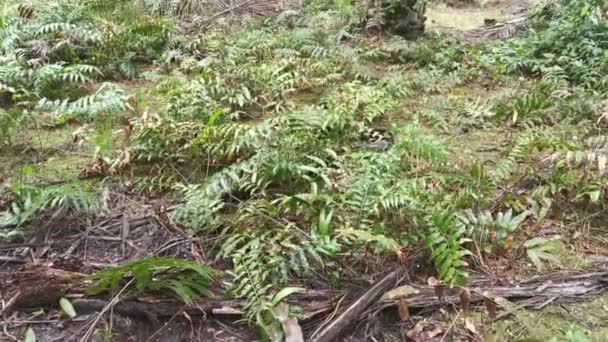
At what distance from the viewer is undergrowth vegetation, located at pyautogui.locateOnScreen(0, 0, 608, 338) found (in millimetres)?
2762

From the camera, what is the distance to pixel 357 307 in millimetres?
2465

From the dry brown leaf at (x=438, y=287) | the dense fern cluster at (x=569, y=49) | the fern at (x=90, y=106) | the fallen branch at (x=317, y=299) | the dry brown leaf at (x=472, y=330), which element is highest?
the dense fern cluster at (x=569, y=49)

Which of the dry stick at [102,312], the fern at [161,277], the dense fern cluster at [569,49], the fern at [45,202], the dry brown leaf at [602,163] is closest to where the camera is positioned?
the dry stick at [102,312]

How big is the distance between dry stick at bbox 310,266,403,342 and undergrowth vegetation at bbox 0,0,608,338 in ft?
0.44

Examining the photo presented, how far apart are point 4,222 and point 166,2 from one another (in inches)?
174

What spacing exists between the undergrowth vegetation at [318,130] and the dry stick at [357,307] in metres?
0.13

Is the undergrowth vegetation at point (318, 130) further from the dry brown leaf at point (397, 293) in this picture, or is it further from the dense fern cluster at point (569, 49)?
the dry brown leaf at point (397, 293)

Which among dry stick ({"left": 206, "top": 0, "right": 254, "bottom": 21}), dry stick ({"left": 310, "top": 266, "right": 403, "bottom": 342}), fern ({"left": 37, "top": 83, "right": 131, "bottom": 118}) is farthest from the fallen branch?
dry stick ({"left": 206, "top": 0, "right": 254, "bottom": 21})

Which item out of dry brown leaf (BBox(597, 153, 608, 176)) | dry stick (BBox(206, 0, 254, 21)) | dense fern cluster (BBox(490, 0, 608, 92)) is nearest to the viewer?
dry brown leaf (BBox(597, 153, 608, 176))

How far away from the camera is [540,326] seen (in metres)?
2.49

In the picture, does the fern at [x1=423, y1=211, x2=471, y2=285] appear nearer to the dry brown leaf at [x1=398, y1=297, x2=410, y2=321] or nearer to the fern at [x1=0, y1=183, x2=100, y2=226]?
the dry brown leaf at [x1=398, y1=297, x2=410, y2=321]

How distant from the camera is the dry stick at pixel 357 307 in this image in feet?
7.76

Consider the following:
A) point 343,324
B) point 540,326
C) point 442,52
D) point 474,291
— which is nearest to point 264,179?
point 343,324

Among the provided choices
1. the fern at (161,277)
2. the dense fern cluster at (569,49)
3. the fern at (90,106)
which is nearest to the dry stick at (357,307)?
the fern at (161,277)
